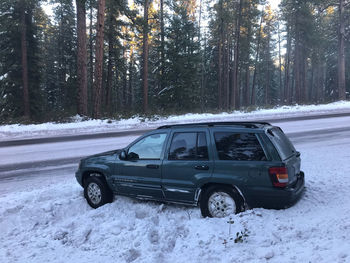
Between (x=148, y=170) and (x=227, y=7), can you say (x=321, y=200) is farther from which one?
(x=227, y=7)

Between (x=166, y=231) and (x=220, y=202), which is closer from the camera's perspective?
(x=166, y=231)

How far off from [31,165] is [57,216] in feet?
13.9

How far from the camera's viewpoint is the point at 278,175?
4.19 meters

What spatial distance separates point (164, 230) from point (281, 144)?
2468 millimetres

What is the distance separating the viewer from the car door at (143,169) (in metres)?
5.10

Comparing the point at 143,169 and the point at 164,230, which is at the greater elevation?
the point at 143,169

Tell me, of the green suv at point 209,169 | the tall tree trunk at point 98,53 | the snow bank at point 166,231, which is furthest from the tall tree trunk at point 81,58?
the green suv at point 209,169

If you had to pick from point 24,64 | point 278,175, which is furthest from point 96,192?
point 24,64

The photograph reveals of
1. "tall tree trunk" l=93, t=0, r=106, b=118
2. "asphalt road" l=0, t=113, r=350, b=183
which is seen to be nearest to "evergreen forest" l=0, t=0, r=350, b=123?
→ "tall tree trunk" l=93, t=0, r=106, b=118

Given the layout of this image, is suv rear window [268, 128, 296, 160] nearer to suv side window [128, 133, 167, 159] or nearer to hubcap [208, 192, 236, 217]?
hubcap [208, 192, 236, 217]

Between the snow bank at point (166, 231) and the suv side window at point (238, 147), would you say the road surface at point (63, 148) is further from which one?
the suv side window at point (238, 147)

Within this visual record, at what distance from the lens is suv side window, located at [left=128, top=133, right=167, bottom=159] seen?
205 inches

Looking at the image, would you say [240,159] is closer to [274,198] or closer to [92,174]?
[274,198]

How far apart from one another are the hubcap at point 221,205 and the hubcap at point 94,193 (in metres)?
2.44
